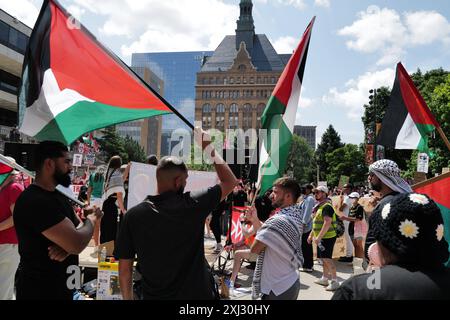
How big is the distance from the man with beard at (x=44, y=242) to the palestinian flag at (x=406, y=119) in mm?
4809

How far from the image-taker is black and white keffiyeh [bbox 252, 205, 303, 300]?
11.1 ft

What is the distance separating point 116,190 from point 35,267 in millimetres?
3492

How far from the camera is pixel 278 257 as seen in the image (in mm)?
3438

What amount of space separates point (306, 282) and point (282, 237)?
4487mm

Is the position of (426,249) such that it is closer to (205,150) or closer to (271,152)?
(205,150)

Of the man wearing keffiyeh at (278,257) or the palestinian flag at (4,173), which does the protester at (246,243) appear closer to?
the man wearing keffiyeh at (278,257)

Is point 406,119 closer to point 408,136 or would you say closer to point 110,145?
point 408,136

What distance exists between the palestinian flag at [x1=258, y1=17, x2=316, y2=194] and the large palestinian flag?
187cm

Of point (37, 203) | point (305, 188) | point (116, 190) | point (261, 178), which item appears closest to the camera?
point (37, 203)

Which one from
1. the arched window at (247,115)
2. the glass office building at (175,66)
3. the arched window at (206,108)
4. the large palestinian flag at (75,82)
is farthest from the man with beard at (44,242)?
the glass office building at (175,66)

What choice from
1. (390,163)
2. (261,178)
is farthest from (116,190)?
(390,163)

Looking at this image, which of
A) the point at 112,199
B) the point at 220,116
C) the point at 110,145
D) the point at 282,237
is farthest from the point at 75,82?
the point at 220,116

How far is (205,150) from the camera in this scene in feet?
8.95

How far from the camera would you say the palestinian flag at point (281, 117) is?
4730 mm
